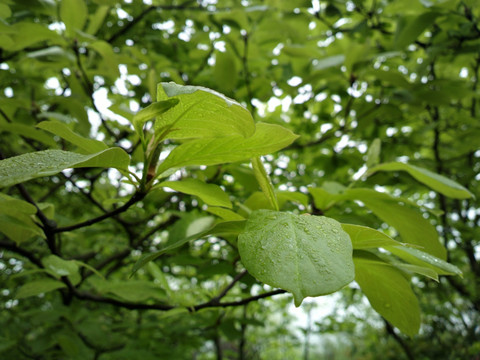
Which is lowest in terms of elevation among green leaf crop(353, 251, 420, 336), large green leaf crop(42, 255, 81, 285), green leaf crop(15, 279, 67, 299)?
green leaf crop(15, 279, 67, 299)

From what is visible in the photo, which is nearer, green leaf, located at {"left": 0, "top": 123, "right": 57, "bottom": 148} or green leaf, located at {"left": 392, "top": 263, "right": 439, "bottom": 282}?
green leaf, located at {"left": 392, "top": 263, "right": 439, "bottom": 282}

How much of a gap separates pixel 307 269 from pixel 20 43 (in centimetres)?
111

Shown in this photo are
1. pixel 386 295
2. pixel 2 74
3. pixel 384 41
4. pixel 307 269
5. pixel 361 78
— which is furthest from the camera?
pixel 384 41

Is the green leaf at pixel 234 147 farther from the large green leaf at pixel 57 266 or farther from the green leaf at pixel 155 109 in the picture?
the large green leaf at pixel 57 266

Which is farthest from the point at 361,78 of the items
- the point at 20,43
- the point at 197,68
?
the point at 20,43

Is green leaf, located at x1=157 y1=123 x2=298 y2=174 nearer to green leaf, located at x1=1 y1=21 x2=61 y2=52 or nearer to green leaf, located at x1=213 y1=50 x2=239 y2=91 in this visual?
green leaf, located at x1=1 y1=21 x2=61 y2=52

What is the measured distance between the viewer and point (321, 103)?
205cm

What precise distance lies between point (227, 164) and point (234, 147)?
0.47 meters

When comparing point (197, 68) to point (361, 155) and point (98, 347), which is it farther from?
point (98, 347)

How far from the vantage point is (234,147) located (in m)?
0.54

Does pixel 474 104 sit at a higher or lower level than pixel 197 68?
lower

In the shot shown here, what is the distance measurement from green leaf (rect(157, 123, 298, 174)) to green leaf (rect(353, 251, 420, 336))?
243mm

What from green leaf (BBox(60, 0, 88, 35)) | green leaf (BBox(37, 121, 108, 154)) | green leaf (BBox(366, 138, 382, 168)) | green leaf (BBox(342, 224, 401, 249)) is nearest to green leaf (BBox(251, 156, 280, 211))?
green leaf (BBox(342, 224, 401, 249))

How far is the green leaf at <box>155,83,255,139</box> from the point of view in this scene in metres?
0.43
